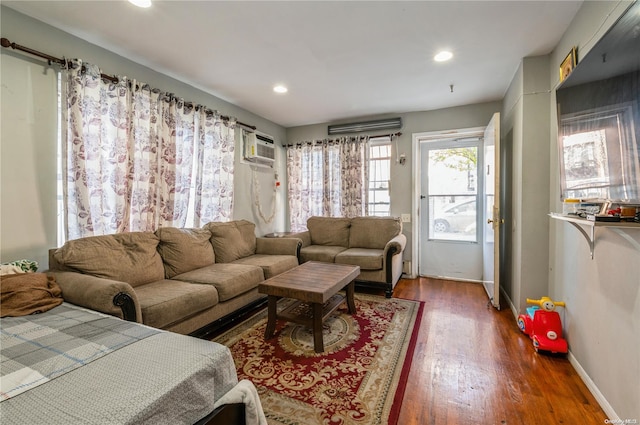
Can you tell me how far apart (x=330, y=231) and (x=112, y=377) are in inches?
134

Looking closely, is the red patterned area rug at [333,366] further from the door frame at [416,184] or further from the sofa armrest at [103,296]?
the door frame at [416,184]

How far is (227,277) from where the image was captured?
2438 mm

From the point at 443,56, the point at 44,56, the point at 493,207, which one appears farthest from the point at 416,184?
the point at 44,56

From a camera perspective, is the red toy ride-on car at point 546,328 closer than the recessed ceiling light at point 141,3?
No

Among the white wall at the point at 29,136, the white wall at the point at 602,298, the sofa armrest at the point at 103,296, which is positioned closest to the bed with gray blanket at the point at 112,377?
the sofa armrest at the point at 103,296

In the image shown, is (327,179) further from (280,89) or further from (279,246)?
(280,89)

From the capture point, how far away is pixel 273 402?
157 centimetres

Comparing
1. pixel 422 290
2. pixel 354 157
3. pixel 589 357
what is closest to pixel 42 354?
pixel 589 357

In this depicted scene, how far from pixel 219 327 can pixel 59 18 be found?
8.58 ft

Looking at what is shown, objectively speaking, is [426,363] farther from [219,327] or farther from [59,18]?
[59,18]

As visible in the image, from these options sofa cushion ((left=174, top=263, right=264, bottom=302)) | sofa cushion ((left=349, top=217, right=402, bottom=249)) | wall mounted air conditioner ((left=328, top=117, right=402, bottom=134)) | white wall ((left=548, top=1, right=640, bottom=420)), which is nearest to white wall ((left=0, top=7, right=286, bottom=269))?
sofa cushion ((left=174, top=263, right=264, bottom=302))

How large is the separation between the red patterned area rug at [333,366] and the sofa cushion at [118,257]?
2.81 ft

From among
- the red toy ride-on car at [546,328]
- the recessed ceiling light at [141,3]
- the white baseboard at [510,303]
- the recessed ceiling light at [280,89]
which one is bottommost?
the white baseboard at [510,303]

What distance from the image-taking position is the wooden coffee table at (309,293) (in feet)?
6.82
